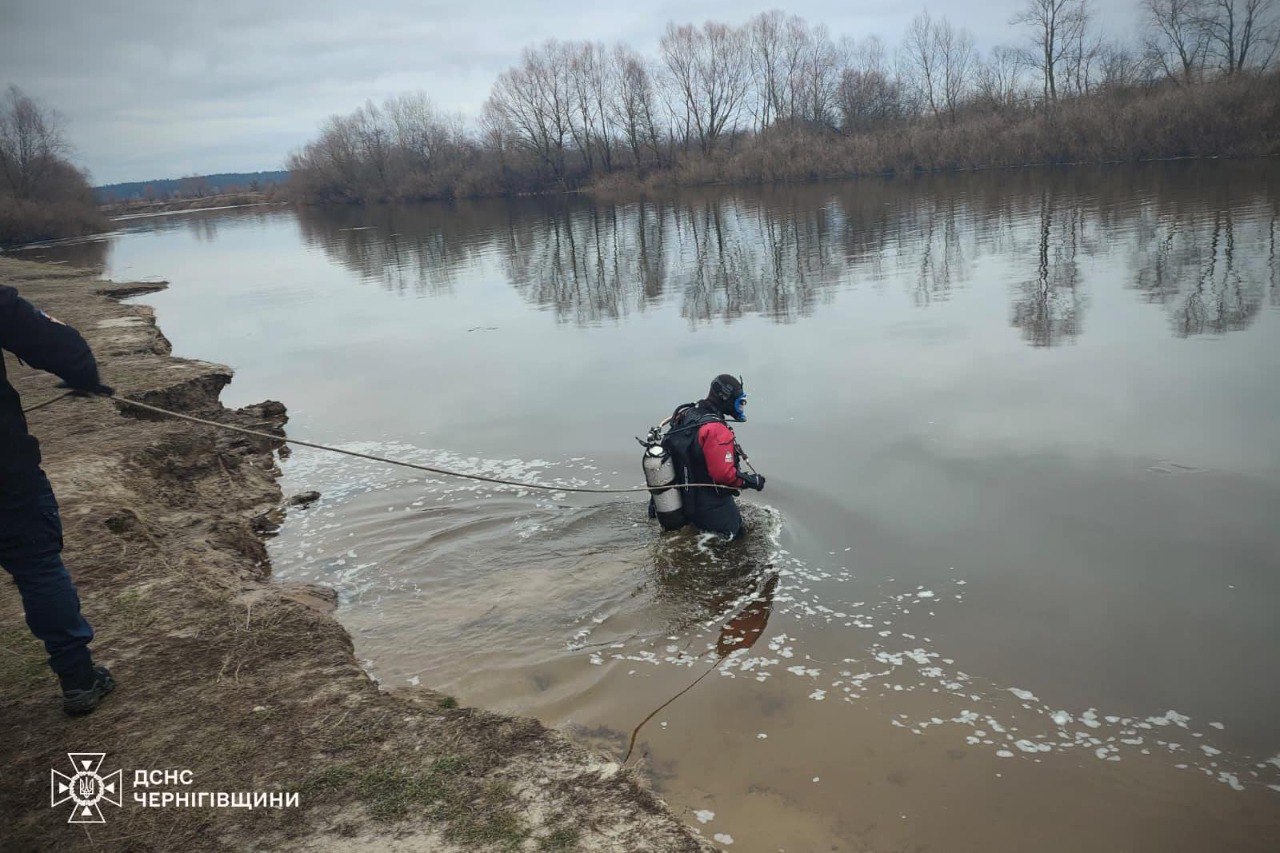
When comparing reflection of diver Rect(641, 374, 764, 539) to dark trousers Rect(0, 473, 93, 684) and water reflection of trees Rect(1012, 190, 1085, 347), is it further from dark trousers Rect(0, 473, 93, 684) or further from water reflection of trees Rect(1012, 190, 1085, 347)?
water reflection of trees Rect(1012, 190, 1085, 347)

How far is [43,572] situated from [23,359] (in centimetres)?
103

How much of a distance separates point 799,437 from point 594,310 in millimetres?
10673

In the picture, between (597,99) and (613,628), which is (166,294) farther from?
(597,99)

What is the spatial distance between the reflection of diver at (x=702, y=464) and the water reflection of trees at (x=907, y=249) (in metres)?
8.18

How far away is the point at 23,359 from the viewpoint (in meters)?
3.99

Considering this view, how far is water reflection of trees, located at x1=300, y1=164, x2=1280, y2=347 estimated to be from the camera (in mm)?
16812

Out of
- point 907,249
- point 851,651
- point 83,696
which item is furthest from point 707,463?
point 907,249

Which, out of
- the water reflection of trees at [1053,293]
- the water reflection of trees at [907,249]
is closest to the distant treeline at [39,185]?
the water reflection of trees at [907,249]

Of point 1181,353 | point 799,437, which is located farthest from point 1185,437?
point 799,437

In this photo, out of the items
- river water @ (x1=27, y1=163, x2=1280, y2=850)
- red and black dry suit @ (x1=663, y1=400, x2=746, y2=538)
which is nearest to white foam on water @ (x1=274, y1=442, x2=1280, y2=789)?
river water @ (x1=27, y1=163, x2=1280, y2=850)

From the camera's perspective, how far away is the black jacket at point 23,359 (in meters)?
3.90

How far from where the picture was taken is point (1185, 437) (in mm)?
9414

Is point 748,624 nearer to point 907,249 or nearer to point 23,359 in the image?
point 23,359
